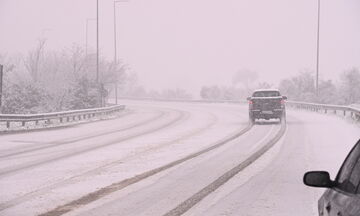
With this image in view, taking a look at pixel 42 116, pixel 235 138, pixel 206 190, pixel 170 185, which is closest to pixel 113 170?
pixel 170 185

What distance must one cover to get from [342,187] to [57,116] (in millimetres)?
25485

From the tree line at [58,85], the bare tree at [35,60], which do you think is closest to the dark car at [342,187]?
the tree line at [58,85]

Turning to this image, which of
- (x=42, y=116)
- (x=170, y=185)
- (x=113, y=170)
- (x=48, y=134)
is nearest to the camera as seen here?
(x=170, y=185)

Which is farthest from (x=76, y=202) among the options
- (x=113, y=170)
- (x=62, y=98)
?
(x=62, y=98)

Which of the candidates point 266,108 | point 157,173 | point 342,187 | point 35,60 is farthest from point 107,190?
point 35,60

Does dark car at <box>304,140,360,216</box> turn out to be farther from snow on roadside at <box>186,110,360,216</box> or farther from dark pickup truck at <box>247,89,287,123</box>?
dark pickup truck at <box>247,89,287,123</box>

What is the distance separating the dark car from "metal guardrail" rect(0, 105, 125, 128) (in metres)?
22.8

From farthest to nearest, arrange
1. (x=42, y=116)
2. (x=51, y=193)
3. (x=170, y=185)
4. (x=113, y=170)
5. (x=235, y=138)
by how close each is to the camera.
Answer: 1. (x=42, y=116)
2. (x=235, y=138)
3. (x=113, y=170)
4. (x=170, y=185)
5. (x=51, y=193)

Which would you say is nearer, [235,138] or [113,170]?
[113,170]

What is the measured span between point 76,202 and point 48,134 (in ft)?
48.0

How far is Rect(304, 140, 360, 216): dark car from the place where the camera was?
3.50m

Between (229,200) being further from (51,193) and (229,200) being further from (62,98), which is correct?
(62,98)

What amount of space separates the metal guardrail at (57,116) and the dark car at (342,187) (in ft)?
74.7

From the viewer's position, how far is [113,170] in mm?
11719
